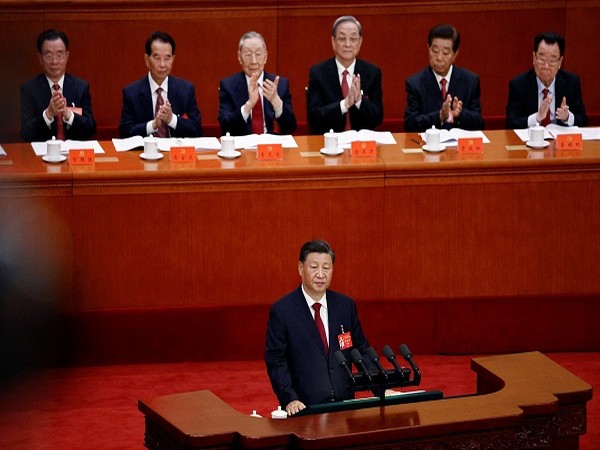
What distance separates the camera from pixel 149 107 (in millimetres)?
5789

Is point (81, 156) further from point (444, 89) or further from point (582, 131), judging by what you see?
point (582, 131)

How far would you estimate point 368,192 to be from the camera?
4.93 meters

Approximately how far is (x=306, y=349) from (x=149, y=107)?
2490 millimetres

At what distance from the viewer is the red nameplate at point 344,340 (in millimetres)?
3652

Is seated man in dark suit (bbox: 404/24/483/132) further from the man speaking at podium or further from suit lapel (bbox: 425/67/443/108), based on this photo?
the man speaking at podium

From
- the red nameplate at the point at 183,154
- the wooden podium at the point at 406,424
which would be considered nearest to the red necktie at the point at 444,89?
the red nameplate at the point at 183,154

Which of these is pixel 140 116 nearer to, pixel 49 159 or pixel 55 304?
pixel 49 159

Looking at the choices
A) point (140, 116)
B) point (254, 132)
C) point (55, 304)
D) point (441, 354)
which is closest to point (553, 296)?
point (441, 354)

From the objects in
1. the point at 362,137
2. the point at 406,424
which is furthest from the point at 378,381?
the point at 362,137

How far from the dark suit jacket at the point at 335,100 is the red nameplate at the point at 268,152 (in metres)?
0.95

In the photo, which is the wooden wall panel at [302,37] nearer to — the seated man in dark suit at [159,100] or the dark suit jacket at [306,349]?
the seated man in dark suit at [159,100]

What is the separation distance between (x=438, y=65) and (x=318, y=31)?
54.1 inches

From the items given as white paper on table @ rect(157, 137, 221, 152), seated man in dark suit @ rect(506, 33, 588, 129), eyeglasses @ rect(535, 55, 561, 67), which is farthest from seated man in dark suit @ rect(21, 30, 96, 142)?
eyeglasses @ rect(535, 55, 561, 67)

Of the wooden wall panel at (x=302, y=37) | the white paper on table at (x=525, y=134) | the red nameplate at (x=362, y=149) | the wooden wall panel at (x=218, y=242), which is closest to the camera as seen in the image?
the wooden wall panel at (x=218, y=242)
